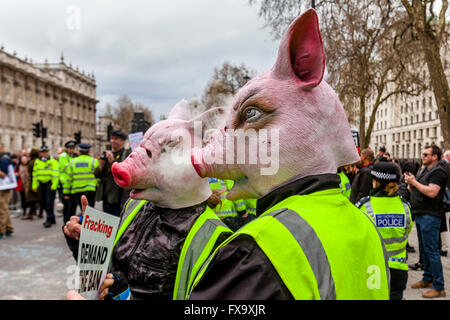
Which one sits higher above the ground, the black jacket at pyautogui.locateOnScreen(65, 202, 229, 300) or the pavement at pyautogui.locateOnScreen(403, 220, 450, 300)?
the black jacket at pyautogui.locateOnScreen(65, 202, 229, 300)

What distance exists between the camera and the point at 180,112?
2.75 metres

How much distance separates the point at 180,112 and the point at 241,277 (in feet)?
5.97

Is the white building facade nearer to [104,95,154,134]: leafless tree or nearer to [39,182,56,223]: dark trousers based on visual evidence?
[104,95,154,134]: leafless tree

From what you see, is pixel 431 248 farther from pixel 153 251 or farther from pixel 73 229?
pixel 73 229

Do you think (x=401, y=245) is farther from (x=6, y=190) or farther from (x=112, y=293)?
(x=6, y=190)

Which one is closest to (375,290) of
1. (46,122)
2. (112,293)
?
(112,293)

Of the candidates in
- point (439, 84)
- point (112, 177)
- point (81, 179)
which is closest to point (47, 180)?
point (81, 179)

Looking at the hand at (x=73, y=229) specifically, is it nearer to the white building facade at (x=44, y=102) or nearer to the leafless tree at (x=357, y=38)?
the leafless tree at (x=357, y=38)

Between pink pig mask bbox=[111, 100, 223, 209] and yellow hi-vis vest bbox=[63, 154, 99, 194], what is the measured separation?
22.8ft

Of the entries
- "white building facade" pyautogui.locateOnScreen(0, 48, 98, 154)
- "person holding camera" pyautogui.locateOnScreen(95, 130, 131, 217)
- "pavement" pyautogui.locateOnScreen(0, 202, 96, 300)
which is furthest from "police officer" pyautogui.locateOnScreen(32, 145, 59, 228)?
"white building facade" pyautogui.locateOnScreen(0, 48, 98, 154)

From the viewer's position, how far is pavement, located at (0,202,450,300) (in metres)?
5.45

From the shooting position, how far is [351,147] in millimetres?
1460

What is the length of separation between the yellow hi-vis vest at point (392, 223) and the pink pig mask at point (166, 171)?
2.49 metres
